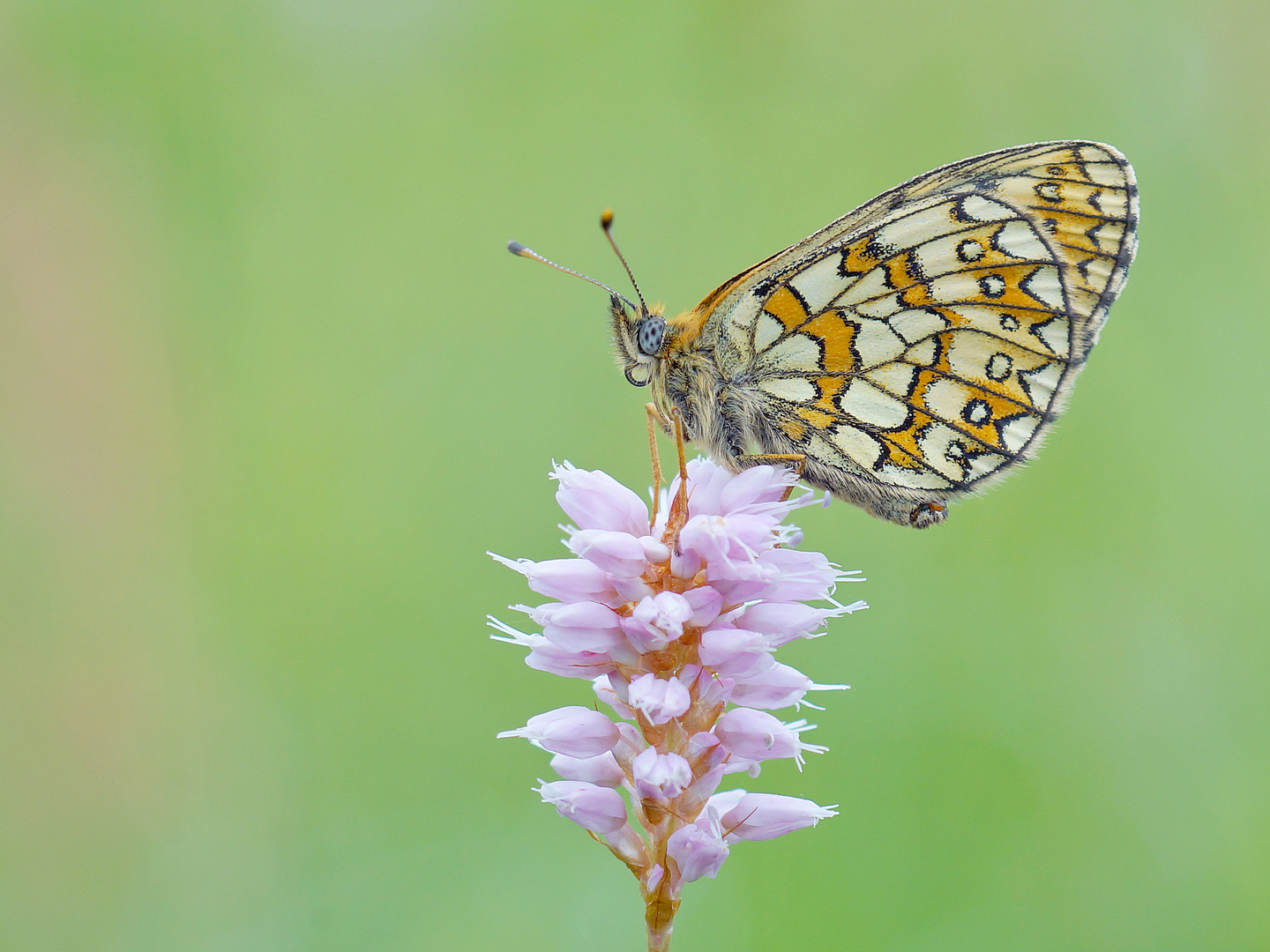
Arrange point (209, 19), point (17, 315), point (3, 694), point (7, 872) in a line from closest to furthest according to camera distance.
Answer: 1. point (7, 872)
2. point (3, 694)
3. point (17, 315)
4. point (209, 19)

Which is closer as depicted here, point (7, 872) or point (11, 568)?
point (7, 872)

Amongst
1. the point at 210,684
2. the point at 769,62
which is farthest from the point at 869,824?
the point at 769,62

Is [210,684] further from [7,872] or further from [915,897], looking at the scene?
[915,897]

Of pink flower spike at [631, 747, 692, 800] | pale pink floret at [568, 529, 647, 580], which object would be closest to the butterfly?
pale pink floret at [568, 529, 647, 580]

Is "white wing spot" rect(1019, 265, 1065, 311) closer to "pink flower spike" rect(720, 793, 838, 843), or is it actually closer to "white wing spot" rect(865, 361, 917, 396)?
"white wing spot" rect(865, 361, 917, 396)

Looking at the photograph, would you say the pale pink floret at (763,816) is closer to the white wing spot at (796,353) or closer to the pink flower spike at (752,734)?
the pink flower spike at (752,734)

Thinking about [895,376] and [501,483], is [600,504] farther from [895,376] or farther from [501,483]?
[501,483]
